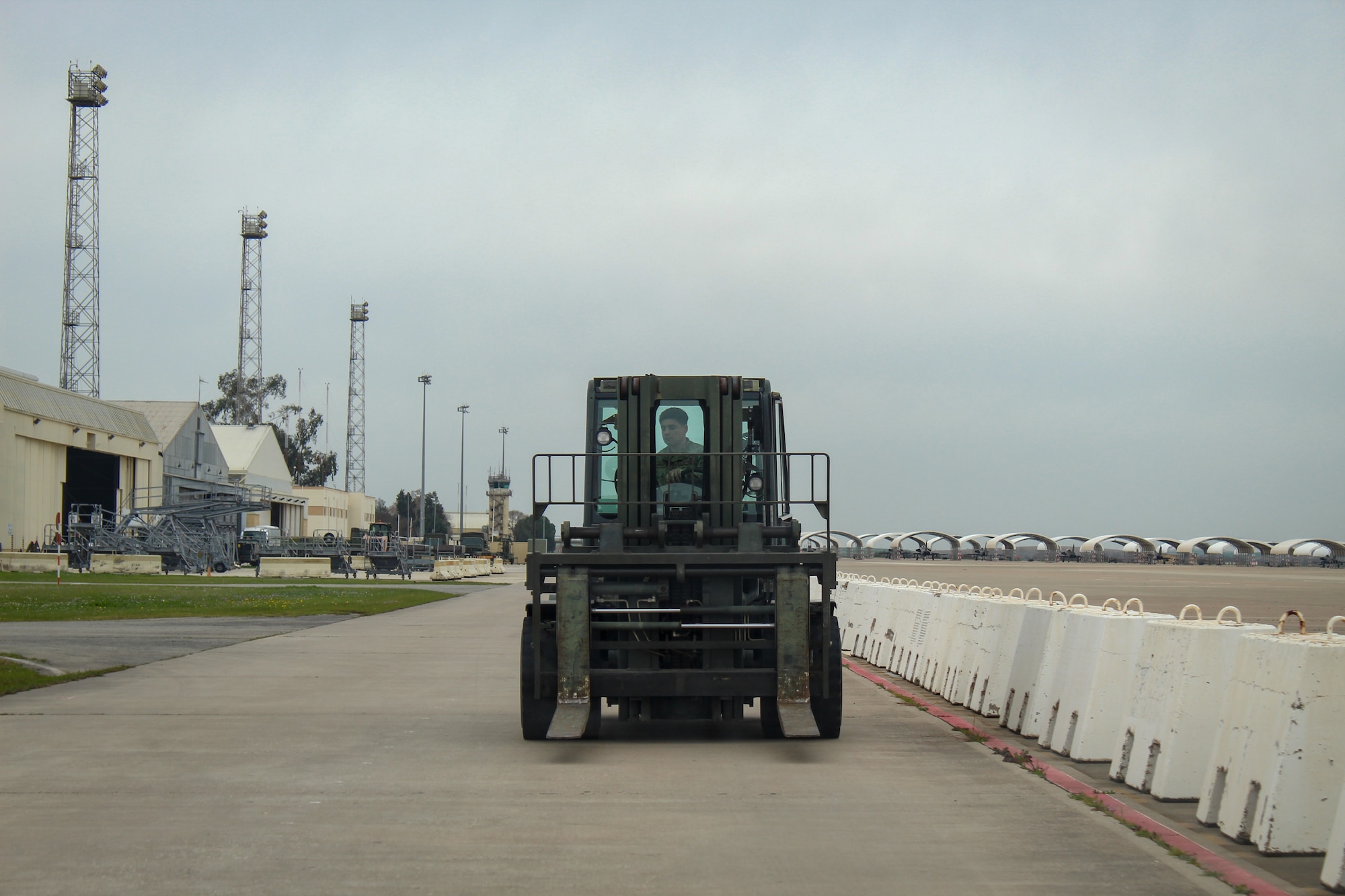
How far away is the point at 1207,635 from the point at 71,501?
66.4 metres

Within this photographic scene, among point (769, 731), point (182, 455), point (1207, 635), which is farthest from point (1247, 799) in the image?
point (182, 455)

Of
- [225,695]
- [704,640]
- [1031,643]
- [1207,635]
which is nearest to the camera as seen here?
[1207,635]

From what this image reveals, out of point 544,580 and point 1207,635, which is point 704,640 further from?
point 1207,635

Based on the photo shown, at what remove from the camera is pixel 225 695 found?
13.3 metres

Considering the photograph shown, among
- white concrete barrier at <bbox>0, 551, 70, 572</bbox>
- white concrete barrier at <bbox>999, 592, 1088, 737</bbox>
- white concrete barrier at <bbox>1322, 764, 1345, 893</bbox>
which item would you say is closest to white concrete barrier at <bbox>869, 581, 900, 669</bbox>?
white concrete barrier at <bbox>999, 592, 1088, 737</bbox>

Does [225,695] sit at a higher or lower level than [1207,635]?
lower

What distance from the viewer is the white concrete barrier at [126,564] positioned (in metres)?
52.8

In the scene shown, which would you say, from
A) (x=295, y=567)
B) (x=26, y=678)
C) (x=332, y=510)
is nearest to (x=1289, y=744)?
(x=26, y=678)

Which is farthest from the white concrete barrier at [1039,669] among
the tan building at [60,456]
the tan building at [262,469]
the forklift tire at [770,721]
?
the tan building at [262,469]

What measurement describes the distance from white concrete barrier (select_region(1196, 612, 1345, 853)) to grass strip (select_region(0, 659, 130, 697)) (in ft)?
39.2

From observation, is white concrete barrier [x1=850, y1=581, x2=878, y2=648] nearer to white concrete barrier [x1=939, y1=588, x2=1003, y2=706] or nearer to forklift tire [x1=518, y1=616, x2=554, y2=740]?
white concrete barrier [x1=939, y1=588, x2=1003, y2=706]

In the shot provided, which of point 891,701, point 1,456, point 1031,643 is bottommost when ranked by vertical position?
point 891,701

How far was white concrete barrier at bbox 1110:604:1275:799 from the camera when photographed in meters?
7.58

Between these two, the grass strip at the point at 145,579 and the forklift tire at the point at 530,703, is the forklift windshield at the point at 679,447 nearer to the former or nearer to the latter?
the forklift tire at the point at 530,703
